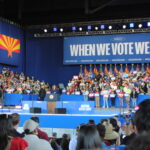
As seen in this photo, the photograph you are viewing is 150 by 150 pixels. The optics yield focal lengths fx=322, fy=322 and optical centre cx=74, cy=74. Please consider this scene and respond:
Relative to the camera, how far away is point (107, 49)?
79.9 ft

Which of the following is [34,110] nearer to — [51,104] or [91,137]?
[51,104]

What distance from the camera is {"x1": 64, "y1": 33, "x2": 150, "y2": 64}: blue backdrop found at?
23.6 metres

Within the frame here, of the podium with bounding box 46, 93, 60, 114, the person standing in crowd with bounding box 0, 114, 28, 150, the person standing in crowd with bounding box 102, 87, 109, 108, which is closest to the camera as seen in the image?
the person standing in crowd with bounding box 0, 114, 28, 150

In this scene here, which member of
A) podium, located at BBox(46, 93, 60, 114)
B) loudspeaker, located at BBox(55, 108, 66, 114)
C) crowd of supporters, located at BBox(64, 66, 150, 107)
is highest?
crowd of supporters, located at BBox(64, 66, 150, 107)

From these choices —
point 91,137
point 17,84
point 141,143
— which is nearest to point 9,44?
point 17,84

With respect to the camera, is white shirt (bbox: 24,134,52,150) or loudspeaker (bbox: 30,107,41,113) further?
loudspeaker (bbox: 30,107,41,113)

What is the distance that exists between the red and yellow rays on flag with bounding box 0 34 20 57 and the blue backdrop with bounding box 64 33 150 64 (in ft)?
13.0

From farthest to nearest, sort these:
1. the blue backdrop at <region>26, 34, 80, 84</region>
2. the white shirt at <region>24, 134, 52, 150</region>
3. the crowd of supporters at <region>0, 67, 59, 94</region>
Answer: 1. the blue backdrop at <region>26, 34, 80, 84</region>
2. the crowd of supporters at <region>0, 67, 59, 94</region>
3. the white shirt at <region>24, 134, 52, 150</region>

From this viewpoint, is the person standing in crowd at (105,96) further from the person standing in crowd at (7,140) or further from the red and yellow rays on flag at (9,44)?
the person standing in crowd at (7,140)

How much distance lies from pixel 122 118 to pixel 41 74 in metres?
16.6

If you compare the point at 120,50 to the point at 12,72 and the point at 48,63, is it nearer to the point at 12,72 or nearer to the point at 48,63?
the point at 48,63

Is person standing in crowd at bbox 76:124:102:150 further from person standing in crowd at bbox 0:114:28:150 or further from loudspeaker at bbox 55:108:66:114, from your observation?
loudspeaker at bbox 55:108:66:114

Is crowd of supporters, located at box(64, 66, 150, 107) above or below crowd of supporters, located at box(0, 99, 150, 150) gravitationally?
above

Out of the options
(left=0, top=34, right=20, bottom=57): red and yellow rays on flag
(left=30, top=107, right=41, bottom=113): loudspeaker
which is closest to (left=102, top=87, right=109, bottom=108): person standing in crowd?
(left=30, top=107, right=41, bottom=113): loudspeaker
